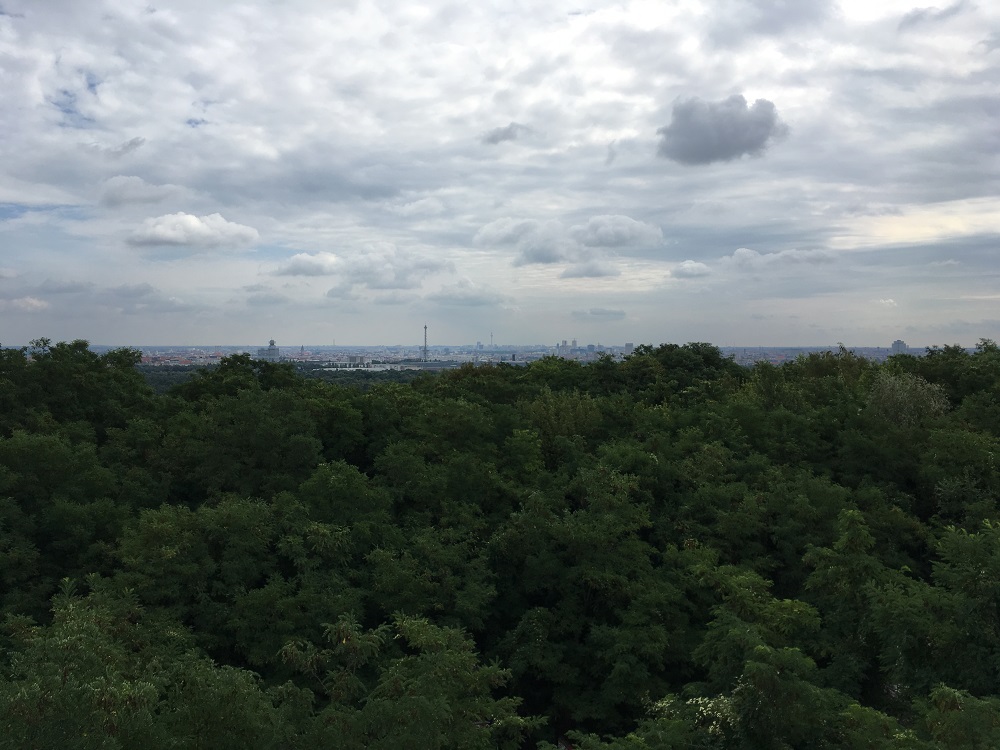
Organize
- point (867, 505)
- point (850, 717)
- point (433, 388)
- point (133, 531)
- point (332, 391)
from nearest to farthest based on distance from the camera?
point (850, 717) < point (133, 531) < point (867, 505) < point (332, 391) < point (433, 388)

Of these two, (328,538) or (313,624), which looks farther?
(328,538)

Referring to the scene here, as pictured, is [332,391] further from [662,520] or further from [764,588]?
[764,588]

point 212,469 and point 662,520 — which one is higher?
point 212,469

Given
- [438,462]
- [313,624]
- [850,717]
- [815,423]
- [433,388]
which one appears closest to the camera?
[850,717]

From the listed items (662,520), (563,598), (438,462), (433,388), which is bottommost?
(563,598)

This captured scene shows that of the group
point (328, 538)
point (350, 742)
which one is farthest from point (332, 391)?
point (350, 742)

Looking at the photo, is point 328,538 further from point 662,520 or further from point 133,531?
point 662,520
